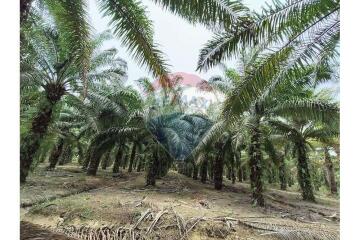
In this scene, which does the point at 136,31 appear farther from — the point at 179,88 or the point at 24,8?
the point at 179,88

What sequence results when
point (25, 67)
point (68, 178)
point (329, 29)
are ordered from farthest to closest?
1. point (68, 178)
2. point (25, 67)
3. point (329, 29)

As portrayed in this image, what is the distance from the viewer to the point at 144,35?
13.4 feet

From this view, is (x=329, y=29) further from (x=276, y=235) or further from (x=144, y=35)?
(x=276, y=235)

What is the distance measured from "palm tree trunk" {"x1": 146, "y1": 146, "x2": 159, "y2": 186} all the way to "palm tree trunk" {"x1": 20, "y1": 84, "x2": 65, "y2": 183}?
163 inches

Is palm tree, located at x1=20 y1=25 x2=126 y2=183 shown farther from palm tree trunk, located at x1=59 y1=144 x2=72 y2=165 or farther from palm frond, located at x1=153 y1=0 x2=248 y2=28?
palm tree trunk, located at x1=59 y1=144 x2=72 y2=165

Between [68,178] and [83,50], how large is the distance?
879 cm

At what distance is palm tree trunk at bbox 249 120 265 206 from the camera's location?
9.75 metres

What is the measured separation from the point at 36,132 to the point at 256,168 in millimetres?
5918

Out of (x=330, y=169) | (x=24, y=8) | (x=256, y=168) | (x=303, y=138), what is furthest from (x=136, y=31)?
(x=330, y=169)

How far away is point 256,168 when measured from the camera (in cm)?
989

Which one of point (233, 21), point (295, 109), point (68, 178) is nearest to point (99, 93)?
point (68, 178)

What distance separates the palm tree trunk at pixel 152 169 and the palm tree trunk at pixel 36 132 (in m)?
4.14

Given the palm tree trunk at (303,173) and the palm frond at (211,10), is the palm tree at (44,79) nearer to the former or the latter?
the palm frond at (211,10)

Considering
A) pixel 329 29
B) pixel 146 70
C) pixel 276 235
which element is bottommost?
pixel 276 235
